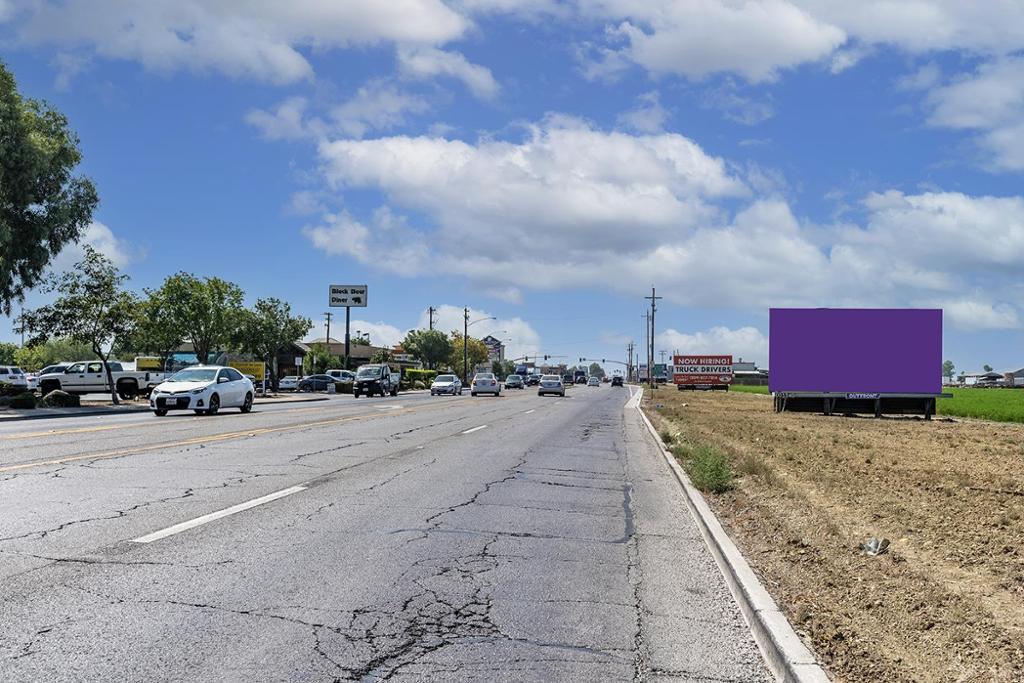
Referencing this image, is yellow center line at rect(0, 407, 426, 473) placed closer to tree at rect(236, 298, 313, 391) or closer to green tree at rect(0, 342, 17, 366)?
tree at rect(236, 298, 313, 391)

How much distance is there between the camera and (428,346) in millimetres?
142125

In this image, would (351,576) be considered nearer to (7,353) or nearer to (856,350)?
(856,350)

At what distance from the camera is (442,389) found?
6122 centimetres

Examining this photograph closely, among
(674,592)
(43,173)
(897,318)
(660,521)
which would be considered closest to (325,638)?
(674,592)

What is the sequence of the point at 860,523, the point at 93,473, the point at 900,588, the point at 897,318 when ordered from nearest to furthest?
1. the point at 900,588
2. the point at 860,523
3. the point at 93,473
4. the point at 897,318

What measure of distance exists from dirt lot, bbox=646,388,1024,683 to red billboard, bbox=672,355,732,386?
74.5 m

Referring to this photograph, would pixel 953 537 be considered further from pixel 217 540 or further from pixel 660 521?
pixel 217 540

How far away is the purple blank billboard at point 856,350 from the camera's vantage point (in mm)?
30172

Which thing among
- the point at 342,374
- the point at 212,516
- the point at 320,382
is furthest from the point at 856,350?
the point at 342,374

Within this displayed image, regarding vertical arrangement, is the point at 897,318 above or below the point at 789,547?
above

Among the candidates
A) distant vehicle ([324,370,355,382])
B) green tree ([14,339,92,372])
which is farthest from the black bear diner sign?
green tree ([14,339,92,372])

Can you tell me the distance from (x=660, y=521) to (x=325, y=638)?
5363mm

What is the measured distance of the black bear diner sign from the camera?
9025 cm

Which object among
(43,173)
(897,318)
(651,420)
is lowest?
(651,420)
